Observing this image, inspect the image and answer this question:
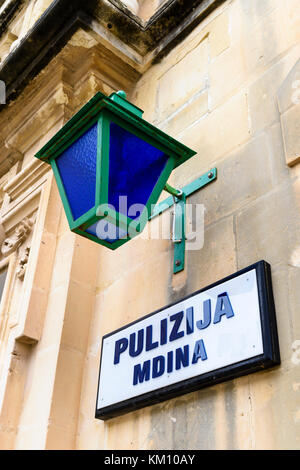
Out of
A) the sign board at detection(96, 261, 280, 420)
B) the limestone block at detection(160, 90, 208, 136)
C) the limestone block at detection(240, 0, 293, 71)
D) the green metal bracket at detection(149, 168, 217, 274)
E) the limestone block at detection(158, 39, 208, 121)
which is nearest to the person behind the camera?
the sign board at detection(96, 261, 280, 420)

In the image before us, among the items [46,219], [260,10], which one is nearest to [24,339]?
[46,219]

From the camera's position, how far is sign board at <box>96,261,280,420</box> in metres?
1.71

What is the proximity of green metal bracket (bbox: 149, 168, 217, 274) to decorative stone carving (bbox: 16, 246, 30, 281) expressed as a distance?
1009 mm

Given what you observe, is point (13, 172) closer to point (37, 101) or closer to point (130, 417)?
point (37, 101)

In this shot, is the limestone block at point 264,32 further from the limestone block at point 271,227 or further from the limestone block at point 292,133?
the limestone block at point 271,227

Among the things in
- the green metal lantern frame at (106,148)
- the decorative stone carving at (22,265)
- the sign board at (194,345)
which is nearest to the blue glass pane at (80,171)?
the green metal lantern frame at (106,148)

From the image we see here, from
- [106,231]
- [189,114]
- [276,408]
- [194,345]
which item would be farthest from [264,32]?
[276,408]

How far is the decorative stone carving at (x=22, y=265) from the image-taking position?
3.06 meters

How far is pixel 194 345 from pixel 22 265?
1.51 meters

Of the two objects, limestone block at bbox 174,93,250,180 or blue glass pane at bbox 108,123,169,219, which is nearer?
blue glass pane at bbox 108,123,169,219

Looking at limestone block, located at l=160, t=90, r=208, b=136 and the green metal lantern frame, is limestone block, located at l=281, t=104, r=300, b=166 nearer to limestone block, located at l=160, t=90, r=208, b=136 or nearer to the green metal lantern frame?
the green metal lantern frame

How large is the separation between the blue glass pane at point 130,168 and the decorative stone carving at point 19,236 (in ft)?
4.55

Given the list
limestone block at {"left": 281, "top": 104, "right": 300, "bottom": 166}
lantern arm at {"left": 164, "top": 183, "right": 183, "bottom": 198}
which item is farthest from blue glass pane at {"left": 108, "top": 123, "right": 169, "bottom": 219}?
limestone block at {"left": 281, "top": 104, "right": 300, "bottom": 166}
